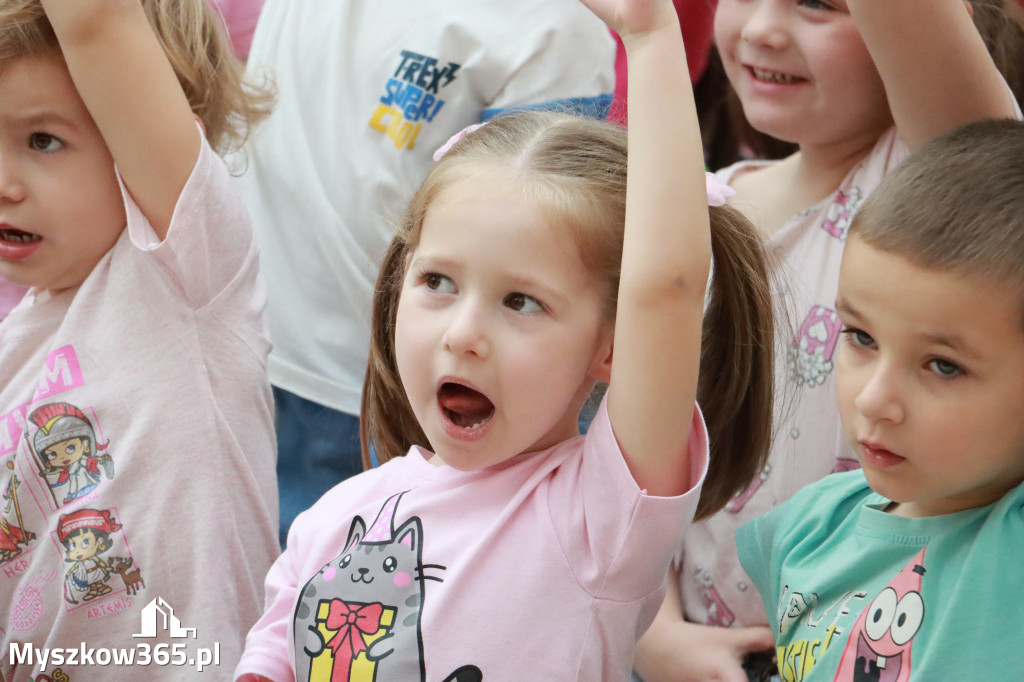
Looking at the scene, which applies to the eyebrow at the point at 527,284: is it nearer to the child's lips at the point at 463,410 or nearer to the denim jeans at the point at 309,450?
the child's lips at the point at 463,410

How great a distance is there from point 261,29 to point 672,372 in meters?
1.32

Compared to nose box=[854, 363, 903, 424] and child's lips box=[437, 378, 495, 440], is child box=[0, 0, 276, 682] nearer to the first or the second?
child's lips box=[437, 378, 495, 440]

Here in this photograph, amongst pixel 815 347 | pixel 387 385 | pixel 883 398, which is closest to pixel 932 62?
pixel 815 347

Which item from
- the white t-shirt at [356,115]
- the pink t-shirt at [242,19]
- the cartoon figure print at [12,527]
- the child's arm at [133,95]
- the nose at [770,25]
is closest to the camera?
the child's arm at [133,95]

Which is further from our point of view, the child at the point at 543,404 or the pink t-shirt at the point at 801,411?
the pink t-shirt at the point at 801,411

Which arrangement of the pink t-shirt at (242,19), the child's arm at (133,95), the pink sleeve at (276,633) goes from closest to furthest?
the pink sleeve at (276,633)
the child's arm at (133,95)
the pink t-shirt at (242,19)

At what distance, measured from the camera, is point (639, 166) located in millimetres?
970

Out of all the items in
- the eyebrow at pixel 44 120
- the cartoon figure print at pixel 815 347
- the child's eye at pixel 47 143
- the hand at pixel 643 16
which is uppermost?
the hand at pixel 643 16

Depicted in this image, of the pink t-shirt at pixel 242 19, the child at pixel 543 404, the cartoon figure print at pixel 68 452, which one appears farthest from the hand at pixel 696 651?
the pink t-shirt at pixel 242 19

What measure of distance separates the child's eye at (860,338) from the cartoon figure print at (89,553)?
918 mm

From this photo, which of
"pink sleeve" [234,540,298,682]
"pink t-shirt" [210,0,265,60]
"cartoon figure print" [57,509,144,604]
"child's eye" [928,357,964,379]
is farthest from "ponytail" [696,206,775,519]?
"pink t-shirt" [210,0,265,60]

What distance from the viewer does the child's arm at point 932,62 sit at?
49.3 inches

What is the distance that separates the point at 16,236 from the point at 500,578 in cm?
83

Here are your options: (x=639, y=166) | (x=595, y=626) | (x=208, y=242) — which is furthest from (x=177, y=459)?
(x=639, y=166)
